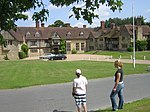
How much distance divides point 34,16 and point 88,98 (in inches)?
448

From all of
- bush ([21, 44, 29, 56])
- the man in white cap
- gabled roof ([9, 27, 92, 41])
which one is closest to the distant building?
gabled roof ([9, 27, 92, 41])

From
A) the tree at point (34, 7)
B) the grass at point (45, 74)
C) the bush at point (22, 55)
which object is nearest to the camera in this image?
the tree at point (34, 7)

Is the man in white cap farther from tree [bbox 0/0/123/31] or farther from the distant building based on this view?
the distant building

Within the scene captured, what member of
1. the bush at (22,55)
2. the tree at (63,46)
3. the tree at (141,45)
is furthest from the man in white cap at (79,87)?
the tree at (63,46)

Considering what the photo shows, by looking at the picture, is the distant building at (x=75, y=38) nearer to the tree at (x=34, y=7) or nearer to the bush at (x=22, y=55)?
the bush at (x=22, y=55)

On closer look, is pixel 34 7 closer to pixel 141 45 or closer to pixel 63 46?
pixel 141 45

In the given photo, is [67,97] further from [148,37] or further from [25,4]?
[148,37]

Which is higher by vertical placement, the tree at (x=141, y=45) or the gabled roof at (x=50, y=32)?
the gabled roof at (x=50, y=32)

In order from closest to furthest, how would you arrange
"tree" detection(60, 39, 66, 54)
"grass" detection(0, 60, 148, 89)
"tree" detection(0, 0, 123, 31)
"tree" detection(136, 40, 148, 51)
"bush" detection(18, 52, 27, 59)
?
"tree" detection(0, 0, 123, 31)
"grass" detection(0, 60, 148, 89)
"bush" detection(18, 52, 27, 59)
"tree" detection(136, 40, 148, 51)
"tree" detection(60, 39, 66, 54)

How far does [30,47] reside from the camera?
92.4 m

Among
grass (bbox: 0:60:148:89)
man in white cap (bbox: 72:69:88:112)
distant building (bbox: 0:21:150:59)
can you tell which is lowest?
grass (bbox: 0:60:148:89)

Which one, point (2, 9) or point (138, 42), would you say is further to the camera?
point (138, 42)

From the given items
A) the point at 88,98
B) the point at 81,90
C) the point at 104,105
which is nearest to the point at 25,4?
the point at 81,90

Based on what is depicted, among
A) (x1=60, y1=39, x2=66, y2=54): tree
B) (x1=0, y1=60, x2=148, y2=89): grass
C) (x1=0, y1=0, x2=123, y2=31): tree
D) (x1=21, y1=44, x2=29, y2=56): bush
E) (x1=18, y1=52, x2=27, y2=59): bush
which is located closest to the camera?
(x1=0, y1=0, x2=123, y2=31): tree
